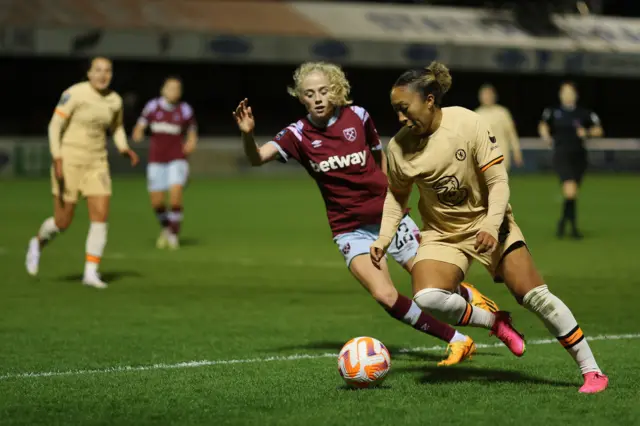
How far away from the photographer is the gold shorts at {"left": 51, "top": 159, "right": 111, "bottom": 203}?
12.2 meters

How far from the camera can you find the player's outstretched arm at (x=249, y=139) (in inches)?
303

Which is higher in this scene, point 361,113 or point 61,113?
point 361,113

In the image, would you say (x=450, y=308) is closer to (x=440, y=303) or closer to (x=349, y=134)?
(x=440, y=303)

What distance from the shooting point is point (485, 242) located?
650cm

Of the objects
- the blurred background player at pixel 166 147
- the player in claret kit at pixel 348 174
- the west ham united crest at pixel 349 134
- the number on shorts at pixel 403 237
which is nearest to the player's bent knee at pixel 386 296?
the player in claret kit at pixel 348 174

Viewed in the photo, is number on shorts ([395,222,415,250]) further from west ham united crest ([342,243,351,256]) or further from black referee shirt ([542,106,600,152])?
black referee shirt ([542,106,600,152])

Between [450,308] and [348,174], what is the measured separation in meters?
1.60

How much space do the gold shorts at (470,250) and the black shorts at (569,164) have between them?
1157 centimetres

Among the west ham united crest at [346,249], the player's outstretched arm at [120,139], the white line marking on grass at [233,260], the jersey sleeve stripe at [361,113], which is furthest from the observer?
the white line marking on grass at [233,260]

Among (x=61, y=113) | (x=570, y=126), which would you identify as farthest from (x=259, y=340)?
(x=570, y=126)

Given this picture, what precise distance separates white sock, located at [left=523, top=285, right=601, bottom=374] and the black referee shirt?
39.3 feet

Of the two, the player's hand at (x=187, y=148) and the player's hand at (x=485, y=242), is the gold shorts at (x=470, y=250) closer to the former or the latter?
the player's hand at (x=485, y=242)

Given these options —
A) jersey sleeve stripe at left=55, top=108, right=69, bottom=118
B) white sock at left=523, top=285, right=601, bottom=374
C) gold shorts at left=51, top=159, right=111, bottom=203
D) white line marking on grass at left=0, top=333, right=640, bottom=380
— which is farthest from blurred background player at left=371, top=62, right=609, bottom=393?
jersey sleeve stripe at left=55, top=108, right=69, bottom=118

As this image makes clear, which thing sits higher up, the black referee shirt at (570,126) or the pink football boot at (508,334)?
the pink football boot at (508,334)
